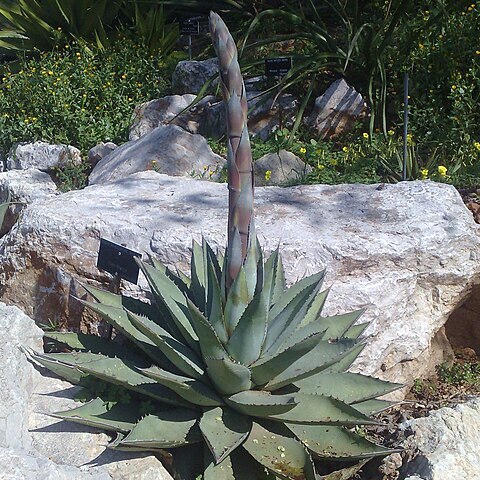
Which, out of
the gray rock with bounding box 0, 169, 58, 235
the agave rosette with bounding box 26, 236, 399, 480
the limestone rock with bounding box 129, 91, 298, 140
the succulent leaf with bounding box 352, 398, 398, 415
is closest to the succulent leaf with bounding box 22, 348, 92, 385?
the agave rosette with bounding box 26, 236, 399, 480

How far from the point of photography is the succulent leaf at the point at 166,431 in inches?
98.3

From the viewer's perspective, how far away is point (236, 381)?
257 centimetres

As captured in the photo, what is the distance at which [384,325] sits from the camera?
3477 mm

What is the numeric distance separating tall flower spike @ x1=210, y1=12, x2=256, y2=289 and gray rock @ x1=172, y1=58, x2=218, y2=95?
520 cm

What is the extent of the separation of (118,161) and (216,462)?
3702 mm

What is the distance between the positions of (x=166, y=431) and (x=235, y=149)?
1.01 m

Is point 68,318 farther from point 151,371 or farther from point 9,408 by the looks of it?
point 151,371

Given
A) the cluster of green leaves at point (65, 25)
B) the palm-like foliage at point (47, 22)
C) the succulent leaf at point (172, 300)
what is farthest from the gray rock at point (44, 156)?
the succulent leaf at point (172, 300)

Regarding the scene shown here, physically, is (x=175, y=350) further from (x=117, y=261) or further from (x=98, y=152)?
(x=98, y=152)

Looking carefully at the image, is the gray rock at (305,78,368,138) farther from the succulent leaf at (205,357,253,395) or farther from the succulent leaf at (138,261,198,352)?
the succulent leaf at (205,357,253,395)

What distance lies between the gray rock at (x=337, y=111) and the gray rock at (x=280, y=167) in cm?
90

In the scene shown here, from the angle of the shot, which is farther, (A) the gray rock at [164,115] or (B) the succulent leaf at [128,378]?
(A) the gray rock at [164,115]

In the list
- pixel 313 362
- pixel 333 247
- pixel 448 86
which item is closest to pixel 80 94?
pixel 448 86

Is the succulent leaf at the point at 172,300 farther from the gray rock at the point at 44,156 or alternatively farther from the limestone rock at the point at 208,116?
the limestone rock at the point at 208,116
